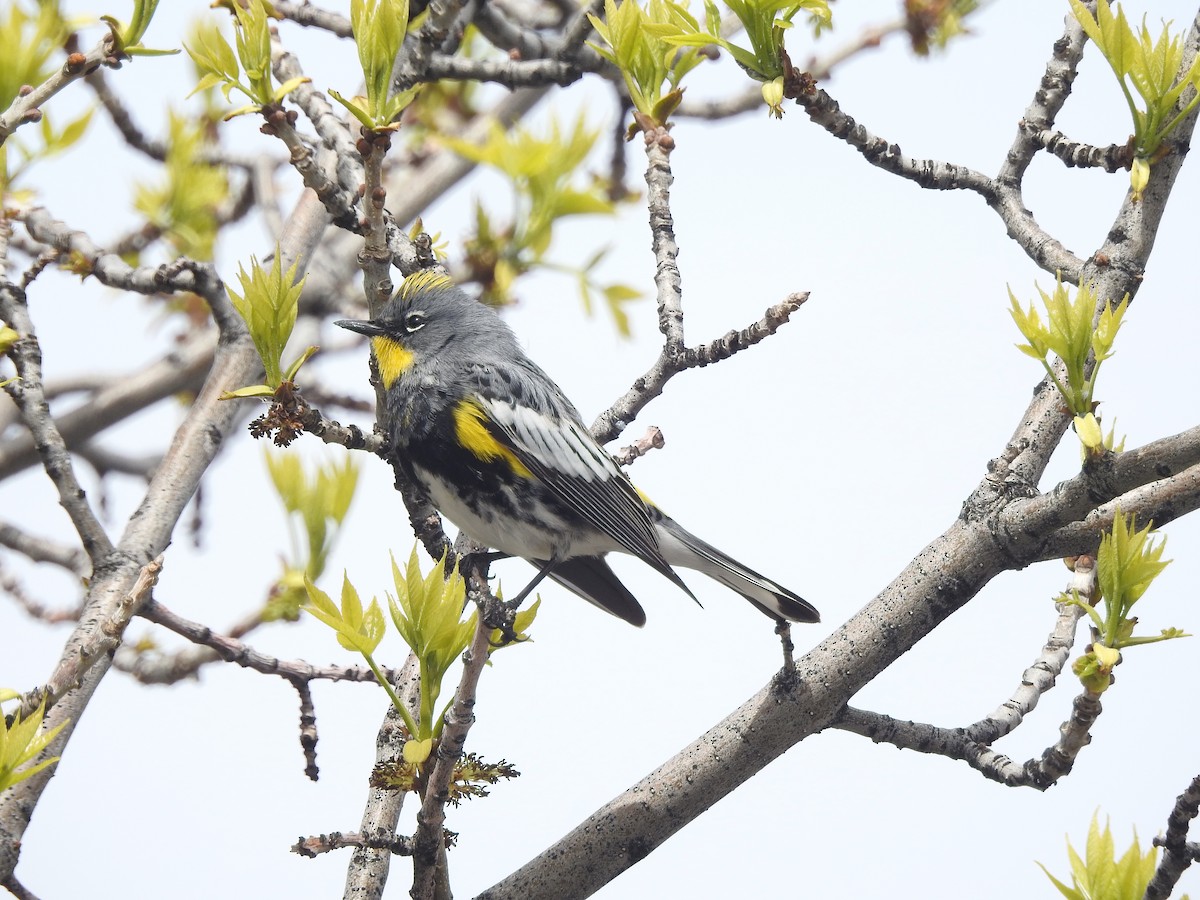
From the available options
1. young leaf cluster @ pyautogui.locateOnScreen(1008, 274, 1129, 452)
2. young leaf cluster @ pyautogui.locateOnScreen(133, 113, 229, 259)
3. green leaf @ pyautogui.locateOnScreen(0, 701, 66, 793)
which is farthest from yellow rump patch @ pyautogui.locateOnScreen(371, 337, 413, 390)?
young leaf cluster @ pyautogui.locateOnScreen(1008, 274, 1129, 452)

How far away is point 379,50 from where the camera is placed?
172cm

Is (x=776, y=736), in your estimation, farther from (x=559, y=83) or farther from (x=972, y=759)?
(x=559, y=83)

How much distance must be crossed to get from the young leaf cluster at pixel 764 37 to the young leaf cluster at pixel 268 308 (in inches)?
28.7

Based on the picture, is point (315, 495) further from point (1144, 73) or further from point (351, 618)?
point (1144, 73)

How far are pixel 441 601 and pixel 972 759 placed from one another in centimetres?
95

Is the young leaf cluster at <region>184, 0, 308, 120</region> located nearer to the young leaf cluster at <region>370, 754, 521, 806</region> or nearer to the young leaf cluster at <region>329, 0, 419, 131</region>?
the young leaf cluster at <region>329, 0, 419, 131</region>

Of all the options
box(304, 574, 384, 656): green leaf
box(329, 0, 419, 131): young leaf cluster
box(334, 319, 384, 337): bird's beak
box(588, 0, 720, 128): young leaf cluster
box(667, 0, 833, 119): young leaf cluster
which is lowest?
box(304, 574, 384, 656): green leaf

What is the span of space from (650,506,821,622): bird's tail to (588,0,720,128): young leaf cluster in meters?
1.06

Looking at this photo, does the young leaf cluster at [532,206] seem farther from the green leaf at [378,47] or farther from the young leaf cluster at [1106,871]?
the young leaf cluster at [1106,871]

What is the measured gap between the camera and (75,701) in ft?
6.42

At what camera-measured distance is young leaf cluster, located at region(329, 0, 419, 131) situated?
1703 mm

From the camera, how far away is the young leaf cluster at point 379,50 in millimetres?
1703

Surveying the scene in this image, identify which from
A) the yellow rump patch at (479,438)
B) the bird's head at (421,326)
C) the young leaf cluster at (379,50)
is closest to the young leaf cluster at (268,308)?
the young leaf cluster at (379,50)

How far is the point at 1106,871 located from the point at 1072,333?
0.67 metres
